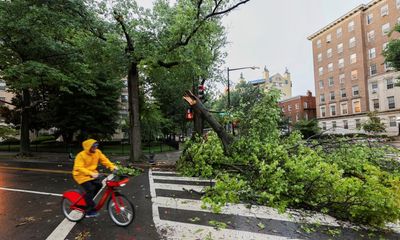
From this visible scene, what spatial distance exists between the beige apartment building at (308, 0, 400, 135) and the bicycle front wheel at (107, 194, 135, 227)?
3769 cm

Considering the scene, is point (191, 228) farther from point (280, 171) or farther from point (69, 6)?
point (69, 6)

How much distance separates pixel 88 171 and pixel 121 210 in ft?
3.43

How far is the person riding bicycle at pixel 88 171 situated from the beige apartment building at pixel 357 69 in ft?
125

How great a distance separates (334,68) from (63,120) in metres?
49.2

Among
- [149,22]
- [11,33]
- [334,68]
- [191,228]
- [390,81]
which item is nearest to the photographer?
[191,228]

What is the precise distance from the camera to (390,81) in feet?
123

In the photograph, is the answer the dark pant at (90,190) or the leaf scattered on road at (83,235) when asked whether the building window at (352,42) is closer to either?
the dark pant at (90,190)

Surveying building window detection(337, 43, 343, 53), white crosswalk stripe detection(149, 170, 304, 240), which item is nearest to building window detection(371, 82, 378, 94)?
building window detection(337, 43, 343, 53)

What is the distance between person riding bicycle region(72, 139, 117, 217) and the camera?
4707 mm

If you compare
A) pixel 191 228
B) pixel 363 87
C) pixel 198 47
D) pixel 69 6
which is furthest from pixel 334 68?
pixel 191 228

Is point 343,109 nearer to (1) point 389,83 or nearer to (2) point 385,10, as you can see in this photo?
(1) point 389,83

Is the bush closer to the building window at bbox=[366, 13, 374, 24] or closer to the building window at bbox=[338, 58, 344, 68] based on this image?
the building window at bbox=[366, 13, 374, 24]

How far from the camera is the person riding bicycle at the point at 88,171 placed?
185 inches

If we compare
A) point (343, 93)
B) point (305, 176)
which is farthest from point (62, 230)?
point (343, 93)
